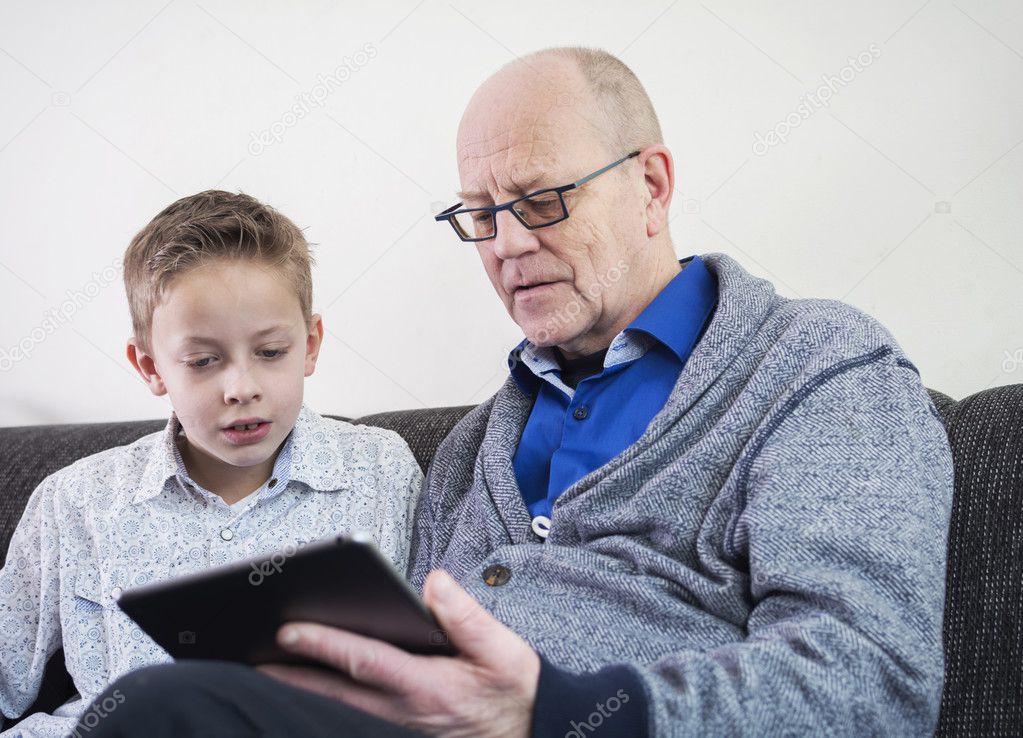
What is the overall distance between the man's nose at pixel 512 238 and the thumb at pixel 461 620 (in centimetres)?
76

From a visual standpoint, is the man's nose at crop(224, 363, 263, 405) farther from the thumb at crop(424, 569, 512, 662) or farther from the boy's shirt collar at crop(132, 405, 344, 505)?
the thumb at crop(424, 569, 512, 662)

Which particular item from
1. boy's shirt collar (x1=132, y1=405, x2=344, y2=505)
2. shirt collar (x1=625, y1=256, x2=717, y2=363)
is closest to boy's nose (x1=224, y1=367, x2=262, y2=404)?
boy's shirt collar (x1=132, y1=405, x2=344, y2=505)

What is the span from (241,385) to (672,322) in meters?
0.72

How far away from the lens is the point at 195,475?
71.8 inches

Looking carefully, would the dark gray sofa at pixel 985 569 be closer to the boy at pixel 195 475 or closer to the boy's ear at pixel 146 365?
A: the boy at pixel 195 475

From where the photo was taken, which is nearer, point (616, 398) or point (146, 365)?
point (616, 398)

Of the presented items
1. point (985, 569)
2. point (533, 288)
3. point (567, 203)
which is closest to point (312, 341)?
point (533, 288)

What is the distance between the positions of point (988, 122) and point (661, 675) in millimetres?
1523

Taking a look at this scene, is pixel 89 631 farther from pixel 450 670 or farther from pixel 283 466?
pixel 450 670

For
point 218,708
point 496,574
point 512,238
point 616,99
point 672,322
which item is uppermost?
point 616,99

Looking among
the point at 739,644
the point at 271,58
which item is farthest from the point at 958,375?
the point at 271,58

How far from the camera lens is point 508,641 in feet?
3.60

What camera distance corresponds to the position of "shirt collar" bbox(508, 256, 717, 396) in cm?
165

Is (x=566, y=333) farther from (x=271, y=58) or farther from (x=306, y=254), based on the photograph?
(x=271, y=58)
